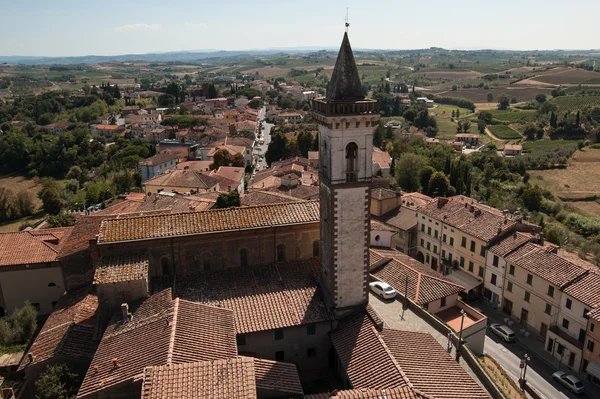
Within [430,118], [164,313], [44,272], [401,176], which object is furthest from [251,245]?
[430,118]

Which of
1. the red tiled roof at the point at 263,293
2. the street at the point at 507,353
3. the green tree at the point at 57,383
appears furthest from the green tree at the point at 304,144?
the green tree at the point at 57,383

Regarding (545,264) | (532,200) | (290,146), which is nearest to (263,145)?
(290,146)

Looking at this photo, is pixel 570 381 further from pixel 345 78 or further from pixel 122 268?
pixel 122 268

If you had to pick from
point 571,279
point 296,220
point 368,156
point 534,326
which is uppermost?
point 368,156

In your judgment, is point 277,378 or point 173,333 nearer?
point 173,333

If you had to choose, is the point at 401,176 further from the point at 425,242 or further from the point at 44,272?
the point at 44,272

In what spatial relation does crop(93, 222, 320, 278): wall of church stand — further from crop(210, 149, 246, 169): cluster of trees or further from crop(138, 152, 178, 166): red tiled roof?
crop(138, 152, 178, 166): red tiled roof

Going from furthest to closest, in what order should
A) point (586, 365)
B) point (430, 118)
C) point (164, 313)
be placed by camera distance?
point (430, 118)
point (586, 365)
point (164, 313)
